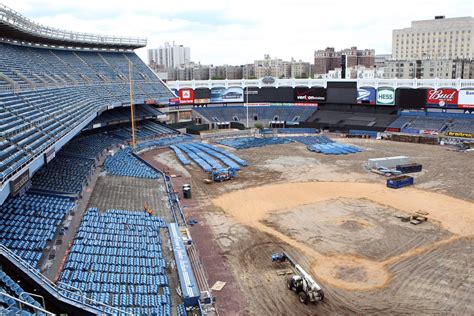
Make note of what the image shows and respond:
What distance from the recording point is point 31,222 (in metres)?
23.7

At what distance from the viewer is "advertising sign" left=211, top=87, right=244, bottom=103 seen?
92.3 metres

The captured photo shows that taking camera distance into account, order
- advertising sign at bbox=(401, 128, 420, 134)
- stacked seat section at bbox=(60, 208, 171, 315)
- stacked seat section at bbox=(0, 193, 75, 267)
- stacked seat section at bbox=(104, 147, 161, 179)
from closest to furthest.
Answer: stacked seat section at bbox=(60, 208, 171, 315) → stacked seat section at bbox=(0, 193, 75, 267) → stacked seat section at bbox=(104, 147, 161, 179) → advertising sign at bbox=(401, 128, 420, 134)

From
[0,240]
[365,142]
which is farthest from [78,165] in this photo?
[365,142]

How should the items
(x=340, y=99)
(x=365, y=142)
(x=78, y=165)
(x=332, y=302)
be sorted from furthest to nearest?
(x=340, y=99) → (x=365, y=142) → (x=78, y=165) → (x=332, y=302)

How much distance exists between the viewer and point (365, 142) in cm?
7225

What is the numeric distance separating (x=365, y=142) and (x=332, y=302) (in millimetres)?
54164

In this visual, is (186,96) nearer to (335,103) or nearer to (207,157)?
(335,103)

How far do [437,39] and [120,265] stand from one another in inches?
6888

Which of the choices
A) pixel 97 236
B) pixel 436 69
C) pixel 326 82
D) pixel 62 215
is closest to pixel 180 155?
pixel 62 215

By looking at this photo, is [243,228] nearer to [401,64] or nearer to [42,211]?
[42,211]

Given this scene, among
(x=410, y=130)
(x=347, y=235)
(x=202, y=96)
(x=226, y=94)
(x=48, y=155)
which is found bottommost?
(x=347, y=235)

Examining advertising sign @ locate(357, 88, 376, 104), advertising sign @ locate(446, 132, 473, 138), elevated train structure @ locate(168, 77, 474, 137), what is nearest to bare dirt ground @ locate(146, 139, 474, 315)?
advertising sign @ locate(446, 132, 473, 138)

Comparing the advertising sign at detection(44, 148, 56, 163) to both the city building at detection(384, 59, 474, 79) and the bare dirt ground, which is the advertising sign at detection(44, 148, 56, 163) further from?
the city building at detection(384, 59, 474, 79)

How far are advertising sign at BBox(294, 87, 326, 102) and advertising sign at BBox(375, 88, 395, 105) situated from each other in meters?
11.6
